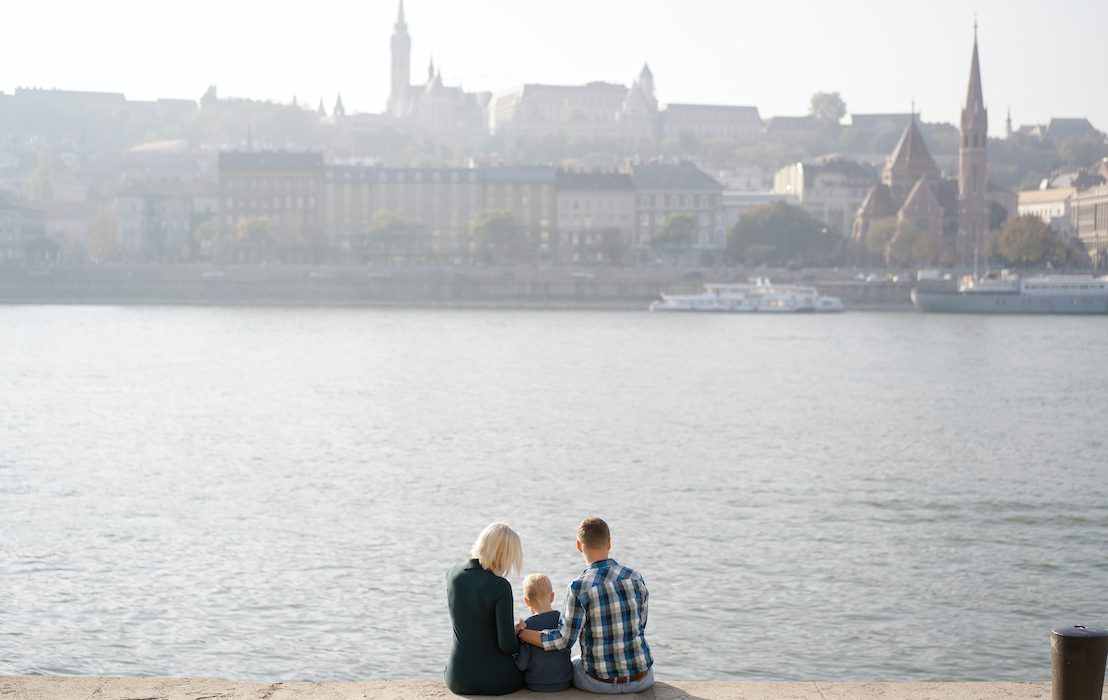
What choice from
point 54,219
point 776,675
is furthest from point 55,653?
point 54,219

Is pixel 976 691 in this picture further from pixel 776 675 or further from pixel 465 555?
pixel 465 555

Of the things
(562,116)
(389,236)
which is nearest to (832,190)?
(389,236)

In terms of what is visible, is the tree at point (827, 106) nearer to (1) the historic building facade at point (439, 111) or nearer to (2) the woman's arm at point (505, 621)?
(1) the historic building facade at point (439, 111)

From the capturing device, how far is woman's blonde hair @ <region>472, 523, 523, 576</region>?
7.43 meters

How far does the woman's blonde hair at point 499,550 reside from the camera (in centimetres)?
743

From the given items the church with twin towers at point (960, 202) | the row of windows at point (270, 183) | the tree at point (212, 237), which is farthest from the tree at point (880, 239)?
the tree at point (212, 237)

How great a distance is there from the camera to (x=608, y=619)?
25.5ft

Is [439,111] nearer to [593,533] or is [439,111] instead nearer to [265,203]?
[265,203]

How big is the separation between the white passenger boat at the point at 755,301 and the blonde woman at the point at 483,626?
71.4m

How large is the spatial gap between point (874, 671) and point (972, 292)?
69.3 meters

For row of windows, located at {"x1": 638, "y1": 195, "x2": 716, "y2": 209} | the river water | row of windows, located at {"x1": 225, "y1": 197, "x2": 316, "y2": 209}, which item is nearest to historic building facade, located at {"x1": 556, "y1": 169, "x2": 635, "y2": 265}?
row of windows, located at {"x1": 638, "y1": 195, "x2": 716, "y2": 209}

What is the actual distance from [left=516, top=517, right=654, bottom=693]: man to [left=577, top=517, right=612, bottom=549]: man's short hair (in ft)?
0.34

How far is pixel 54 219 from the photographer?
115875 mm

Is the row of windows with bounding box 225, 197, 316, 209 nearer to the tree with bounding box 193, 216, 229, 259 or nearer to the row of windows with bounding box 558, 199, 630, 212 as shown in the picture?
the tree with bounding box 193, 216, 229, 259
